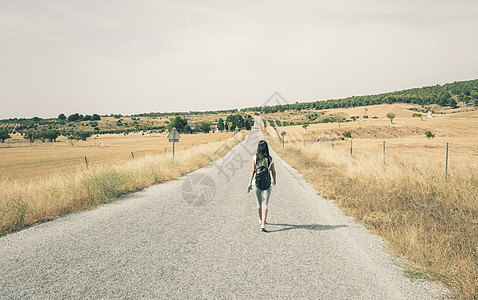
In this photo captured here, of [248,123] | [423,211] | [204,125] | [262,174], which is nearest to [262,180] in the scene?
[262,174]

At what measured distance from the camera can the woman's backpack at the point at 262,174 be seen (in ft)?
20.4

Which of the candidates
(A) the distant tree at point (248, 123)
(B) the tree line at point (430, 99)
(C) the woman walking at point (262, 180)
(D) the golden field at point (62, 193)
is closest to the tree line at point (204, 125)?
(A) the distant tree at point (248, 123)

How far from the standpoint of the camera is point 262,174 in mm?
6219

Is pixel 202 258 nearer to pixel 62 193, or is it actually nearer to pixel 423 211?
pixel 423 211

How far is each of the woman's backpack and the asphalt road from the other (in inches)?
40.7

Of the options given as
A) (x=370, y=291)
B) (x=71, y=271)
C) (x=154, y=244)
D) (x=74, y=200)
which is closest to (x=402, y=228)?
(x=370, y=291)

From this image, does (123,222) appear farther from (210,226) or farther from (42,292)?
(42,292)

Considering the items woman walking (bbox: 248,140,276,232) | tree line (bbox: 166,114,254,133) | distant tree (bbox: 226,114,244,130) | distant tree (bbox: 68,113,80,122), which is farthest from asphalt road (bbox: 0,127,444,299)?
distant tree (bbox: 68,113,80,122)

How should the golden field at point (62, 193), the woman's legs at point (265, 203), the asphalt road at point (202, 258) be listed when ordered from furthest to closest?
the golden field at point (62, 193) → the woman's legs at point (265, 203) → the asphalt road at point (202, 258)

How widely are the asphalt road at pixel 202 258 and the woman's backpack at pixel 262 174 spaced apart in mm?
1033

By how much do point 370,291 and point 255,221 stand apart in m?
3.51

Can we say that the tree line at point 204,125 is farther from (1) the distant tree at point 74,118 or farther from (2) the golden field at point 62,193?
(2) the golden field at point 62,193

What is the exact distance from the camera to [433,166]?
34.6 ft

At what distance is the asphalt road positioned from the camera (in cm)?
362
